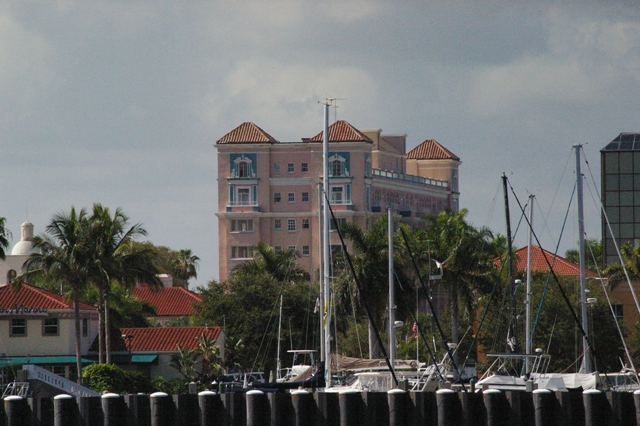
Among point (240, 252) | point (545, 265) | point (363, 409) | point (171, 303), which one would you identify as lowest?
point (171, 303)

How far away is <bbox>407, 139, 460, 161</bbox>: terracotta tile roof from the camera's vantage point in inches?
7525

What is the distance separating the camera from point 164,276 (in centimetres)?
15612

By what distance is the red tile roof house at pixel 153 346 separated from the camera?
8650 centimetres

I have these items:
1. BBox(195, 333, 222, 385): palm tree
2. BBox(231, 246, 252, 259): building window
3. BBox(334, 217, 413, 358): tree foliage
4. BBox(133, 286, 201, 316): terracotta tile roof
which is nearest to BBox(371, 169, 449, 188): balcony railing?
BBox(231, 246, 252, 259): building window

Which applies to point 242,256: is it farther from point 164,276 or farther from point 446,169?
point 446,169

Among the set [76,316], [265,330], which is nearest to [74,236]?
[76,316]

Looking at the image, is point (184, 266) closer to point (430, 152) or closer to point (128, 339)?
point (430, 152)

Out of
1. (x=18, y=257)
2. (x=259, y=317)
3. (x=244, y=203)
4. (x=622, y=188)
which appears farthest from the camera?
(x=244, y=203)

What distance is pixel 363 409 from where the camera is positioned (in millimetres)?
36312

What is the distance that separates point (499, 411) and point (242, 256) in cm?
13482

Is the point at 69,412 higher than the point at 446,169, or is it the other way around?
the point at 446,169

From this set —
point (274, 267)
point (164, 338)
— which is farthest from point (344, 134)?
point (164, 338)

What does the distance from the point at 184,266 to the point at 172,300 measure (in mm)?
35874

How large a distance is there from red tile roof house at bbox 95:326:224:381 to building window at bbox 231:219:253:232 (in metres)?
81.0
